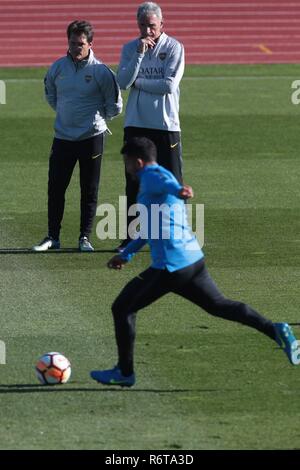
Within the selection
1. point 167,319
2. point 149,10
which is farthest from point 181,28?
point 167,319

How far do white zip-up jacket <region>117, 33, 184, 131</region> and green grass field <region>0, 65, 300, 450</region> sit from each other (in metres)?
1.50

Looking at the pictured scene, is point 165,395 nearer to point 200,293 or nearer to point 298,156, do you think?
point 200,293

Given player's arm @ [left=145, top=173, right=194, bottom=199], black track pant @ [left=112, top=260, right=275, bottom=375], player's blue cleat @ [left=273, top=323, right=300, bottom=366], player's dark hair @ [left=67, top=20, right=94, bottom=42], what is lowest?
player's blue cleat @ [left=273, top=323, right=300, bottom=366]

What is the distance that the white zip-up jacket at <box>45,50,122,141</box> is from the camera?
14.1 m

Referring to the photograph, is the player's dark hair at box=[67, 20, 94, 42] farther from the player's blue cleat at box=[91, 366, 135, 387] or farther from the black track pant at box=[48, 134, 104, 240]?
the player's blue cleat at box=[91, 366, 135, 387]

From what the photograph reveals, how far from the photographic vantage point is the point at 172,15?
3459cm

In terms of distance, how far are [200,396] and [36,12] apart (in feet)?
86.0

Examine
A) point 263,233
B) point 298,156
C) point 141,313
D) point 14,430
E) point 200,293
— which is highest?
point 298,156

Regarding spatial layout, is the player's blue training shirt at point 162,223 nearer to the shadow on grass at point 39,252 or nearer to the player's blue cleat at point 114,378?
the player's blue cleat at point 114,378

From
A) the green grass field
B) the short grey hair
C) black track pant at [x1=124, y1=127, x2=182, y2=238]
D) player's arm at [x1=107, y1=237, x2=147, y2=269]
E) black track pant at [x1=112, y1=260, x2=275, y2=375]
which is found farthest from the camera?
black track pant at [x1=124, y1=127, x2=182, y2=238]

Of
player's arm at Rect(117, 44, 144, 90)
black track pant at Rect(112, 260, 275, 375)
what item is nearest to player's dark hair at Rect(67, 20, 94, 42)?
player's arm at Rect(117, 44, 144, 90)

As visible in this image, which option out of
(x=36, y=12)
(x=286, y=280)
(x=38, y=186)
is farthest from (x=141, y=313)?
(x=36, y=12)

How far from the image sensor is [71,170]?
47.3 feet

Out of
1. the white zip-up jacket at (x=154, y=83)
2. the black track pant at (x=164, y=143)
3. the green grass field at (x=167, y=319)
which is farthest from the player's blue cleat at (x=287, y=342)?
the white zip-up jacket at (x=154, y=83)
